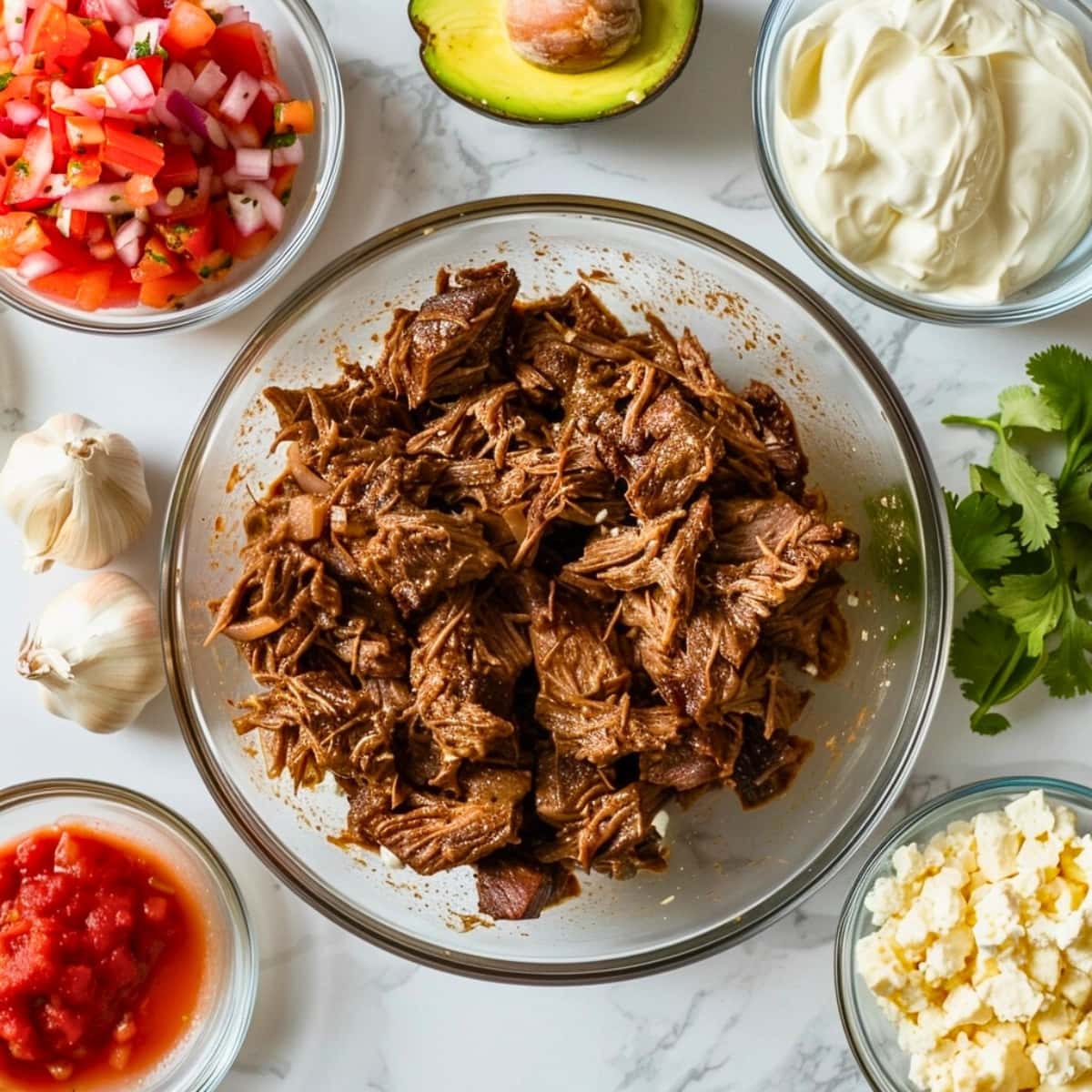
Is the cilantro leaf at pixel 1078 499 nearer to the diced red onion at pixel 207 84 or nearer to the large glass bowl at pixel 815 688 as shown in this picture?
the large glass bowl at pixel 815 688

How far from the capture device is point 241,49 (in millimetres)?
3299

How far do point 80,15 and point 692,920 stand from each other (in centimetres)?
276

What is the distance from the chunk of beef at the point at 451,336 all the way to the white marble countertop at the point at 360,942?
0.62 metres

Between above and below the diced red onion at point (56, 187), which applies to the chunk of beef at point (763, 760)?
below

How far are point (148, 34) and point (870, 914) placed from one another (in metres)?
2.86

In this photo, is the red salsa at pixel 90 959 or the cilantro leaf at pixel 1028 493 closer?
the cilantro leaf at pixel 1028 493

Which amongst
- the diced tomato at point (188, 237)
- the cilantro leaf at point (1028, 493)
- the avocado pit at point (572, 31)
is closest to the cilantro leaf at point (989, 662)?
the cilantro leaf at point (1028, 493)

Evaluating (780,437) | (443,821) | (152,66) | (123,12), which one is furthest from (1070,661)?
(123,12)

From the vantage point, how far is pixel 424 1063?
339 cm

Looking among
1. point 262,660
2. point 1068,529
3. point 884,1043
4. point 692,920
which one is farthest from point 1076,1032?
point 262,660

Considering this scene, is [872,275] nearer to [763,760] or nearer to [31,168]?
[763,760]

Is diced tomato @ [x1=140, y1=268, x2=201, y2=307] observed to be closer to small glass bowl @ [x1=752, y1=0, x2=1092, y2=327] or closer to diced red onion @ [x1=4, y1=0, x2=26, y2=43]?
diced red onion @ [x1=4, y1=0, x2=26, y2=43]

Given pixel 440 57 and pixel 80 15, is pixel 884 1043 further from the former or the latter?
pixel 80 15

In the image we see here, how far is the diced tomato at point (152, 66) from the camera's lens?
10.3 feet
